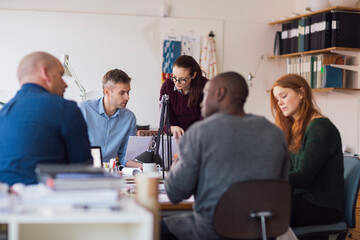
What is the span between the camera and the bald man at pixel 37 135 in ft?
6.30

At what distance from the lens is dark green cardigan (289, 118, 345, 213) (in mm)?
2504

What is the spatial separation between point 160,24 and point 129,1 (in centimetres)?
47

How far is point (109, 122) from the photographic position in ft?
11.7

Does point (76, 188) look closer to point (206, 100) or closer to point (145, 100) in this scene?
point (206, 100)

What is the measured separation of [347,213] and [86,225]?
1.50m

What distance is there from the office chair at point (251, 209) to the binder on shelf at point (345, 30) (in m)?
4.06

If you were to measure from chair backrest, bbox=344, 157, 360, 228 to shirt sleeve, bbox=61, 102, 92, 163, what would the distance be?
143 cm

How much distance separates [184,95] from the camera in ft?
11.7

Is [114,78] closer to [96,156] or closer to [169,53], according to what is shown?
[96,156]

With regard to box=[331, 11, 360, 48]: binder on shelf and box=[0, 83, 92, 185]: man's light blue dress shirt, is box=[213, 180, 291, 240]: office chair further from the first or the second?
box=[331, 11, 360, 48]: binder on shelf

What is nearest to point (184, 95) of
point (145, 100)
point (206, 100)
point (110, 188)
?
point (206, 100)

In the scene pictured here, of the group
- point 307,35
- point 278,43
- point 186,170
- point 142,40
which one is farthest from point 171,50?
point 186,170

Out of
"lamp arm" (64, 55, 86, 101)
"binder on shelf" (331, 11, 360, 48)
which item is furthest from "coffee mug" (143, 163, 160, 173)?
"binder on shelf" (331, 11, 360, 48)

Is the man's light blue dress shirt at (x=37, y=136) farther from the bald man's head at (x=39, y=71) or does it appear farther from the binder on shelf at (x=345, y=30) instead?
the binder on shelf at (x=345, y=30)
